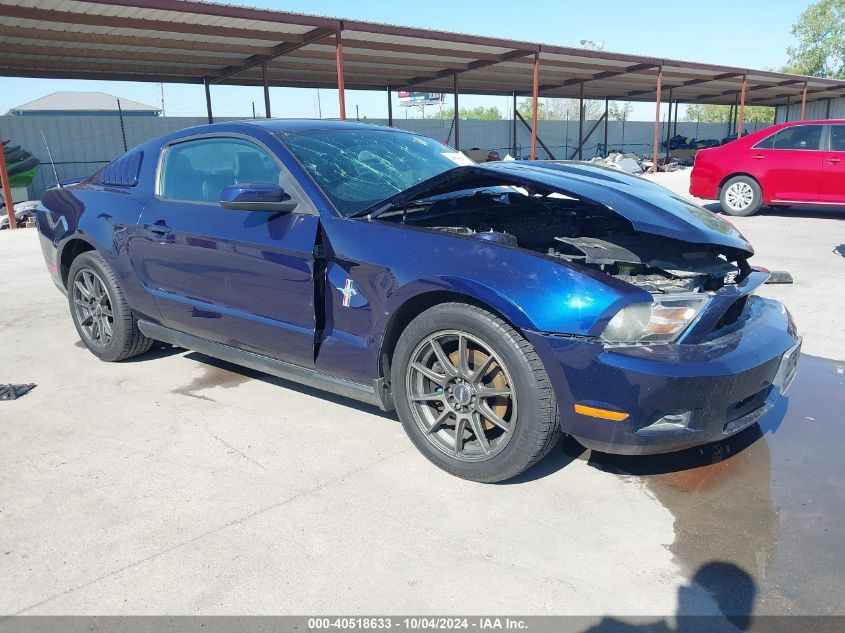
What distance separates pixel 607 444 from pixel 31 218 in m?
13.9

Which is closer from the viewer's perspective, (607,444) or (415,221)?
(607,444)

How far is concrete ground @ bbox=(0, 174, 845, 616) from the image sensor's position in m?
2.12

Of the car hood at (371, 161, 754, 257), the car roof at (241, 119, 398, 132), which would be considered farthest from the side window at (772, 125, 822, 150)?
the car roof at (241, 119, 398, 132)

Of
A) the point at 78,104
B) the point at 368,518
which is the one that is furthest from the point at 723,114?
the point at 368,518

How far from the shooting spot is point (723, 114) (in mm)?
79250

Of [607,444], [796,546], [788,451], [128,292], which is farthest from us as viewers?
[128,292]

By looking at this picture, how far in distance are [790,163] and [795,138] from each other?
39cm

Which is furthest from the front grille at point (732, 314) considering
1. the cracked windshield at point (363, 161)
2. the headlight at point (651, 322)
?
the cracked windshield at point (363, 161)

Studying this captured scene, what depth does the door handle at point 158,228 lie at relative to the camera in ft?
12.5

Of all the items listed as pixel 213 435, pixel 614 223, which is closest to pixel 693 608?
pixel 614 223

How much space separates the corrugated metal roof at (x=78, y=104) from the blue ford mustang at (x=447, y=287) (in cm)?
5340

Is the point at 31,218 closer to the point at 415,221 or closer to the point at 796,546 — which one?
the point at 415,221

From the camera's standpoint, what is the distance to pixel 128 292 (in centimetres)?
420

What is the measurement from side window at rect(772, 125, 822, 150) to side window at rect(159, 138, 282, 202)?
31.2 ft
